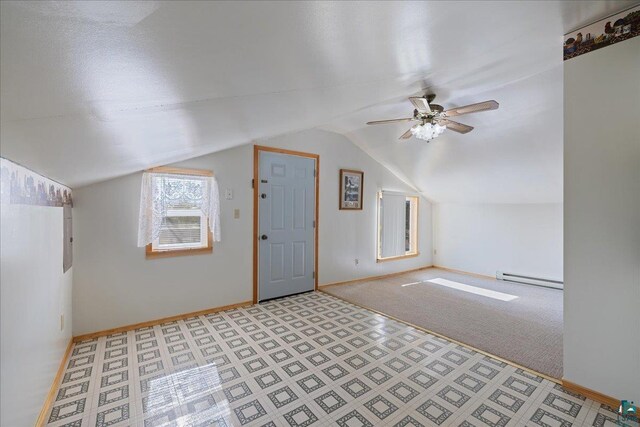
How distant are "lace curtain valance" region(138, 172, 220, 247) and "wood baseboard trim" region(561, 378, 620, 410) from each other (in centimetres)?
335

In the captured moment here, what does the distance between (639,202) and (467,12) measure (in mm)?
1625

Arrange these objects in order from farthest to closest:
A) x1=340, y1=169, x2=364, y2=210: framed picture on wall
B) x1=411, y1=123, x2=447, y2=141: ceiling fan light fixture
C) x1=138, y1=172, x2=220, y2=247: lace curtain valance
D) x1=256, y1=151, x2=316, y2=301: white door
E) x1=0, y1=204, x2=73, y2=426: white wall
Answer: x1=340, y1=169, x2=364, y2=210: framed picture on wall → x1=256, y1=151, x2=316, y2=301: white door → x1=138, y1=172, x2=220, y2=247: lace curtain valance → x1=411, y1=123, x2=447, y2=141: ceiling fan light fixture → x1=0, y1=204, x2=73, y2=426: white wall

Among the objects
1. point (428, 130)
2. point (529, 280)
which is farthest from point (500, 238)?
point (428, 130)

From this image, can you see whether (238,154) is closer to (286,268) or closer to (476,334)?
(286,268)

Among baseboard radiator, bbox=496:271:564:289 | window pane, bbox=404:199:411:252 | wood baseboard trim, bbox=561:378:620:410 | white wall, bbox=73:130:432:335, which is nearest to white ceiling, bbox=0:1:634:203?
white wall, bbox=73:130:432:335

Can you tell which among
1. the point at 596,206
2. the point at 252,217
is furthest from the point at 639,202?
the point at 252,217

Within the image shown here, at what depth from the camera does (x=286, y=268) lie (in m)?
4.10

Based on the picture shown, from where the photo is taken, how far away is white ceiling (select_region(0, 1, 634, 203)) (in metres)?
0.60

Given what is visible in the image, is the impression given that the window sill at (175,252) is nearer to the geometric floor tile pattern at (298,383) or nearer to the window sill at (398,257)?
the geometric floor tile pattern at (298,383)

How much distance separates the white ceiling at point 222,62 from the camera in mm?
602

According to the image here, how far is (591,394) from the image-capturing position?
194 cm

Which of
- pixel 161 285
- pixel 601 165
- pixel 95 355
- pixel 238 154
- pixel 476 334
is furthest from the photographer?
pixel 238 154

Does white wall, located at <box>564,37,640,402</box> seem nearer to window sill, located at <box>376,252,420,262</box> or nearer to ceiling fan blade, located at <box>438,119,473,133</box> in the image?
ceiling fan blade, located at <box>438,119,473,133</box>

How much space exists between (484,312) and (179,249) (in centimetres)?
363
